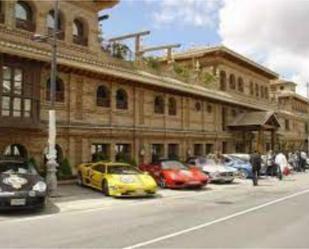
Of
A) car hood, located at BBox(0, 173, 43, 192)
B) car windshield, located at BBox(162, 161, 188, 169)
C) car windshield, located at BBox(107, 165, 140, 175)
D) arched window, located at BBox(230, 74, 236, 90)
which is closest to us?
car hood, located at BBox(0, 173, 43, 192)

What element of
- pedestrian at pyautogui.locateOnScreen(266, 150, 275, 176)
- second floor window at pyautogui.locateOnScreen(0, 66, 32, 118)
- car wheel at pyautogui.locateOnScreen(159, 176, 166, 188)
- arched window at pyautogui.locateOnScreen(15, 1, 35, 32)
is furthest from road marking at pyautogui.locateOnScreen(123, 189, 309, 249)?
arched window at pyautogui.locateOnScreen(15, 1, 35, 32)

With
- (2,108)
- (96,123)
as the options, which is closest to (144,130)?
(96,123)

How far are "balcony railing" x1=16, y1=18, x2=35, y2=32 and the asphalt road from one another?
11715 millimetres

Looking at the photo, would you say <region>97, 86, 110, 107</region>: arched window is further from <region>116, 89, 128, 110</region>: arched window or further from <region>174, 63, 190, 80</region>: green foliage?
<region>174, 63, 190, 80</region>: green foliage

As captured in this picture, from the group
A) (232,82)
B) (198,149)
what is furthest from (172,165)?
(232,82)

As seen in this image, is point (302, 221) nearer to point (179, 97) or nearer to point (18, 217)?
point (18, 217)

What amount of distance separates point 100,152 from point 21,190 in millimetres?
13598

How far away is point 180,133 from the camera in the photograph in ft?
115

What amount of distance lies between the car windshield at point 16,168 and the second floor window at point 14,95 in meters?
4.92

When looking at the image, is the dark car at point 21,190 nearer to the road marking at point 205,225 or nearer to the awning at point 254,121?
the road marking at point 205,225

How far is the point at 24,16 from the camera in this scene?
87.3 ft

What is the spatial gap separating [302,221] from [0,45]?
42.5ft

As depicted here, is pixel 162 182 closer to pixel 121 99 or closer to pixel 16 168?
pixel 121 99

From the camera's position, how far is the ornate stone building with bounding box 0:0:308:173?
73.2ft
